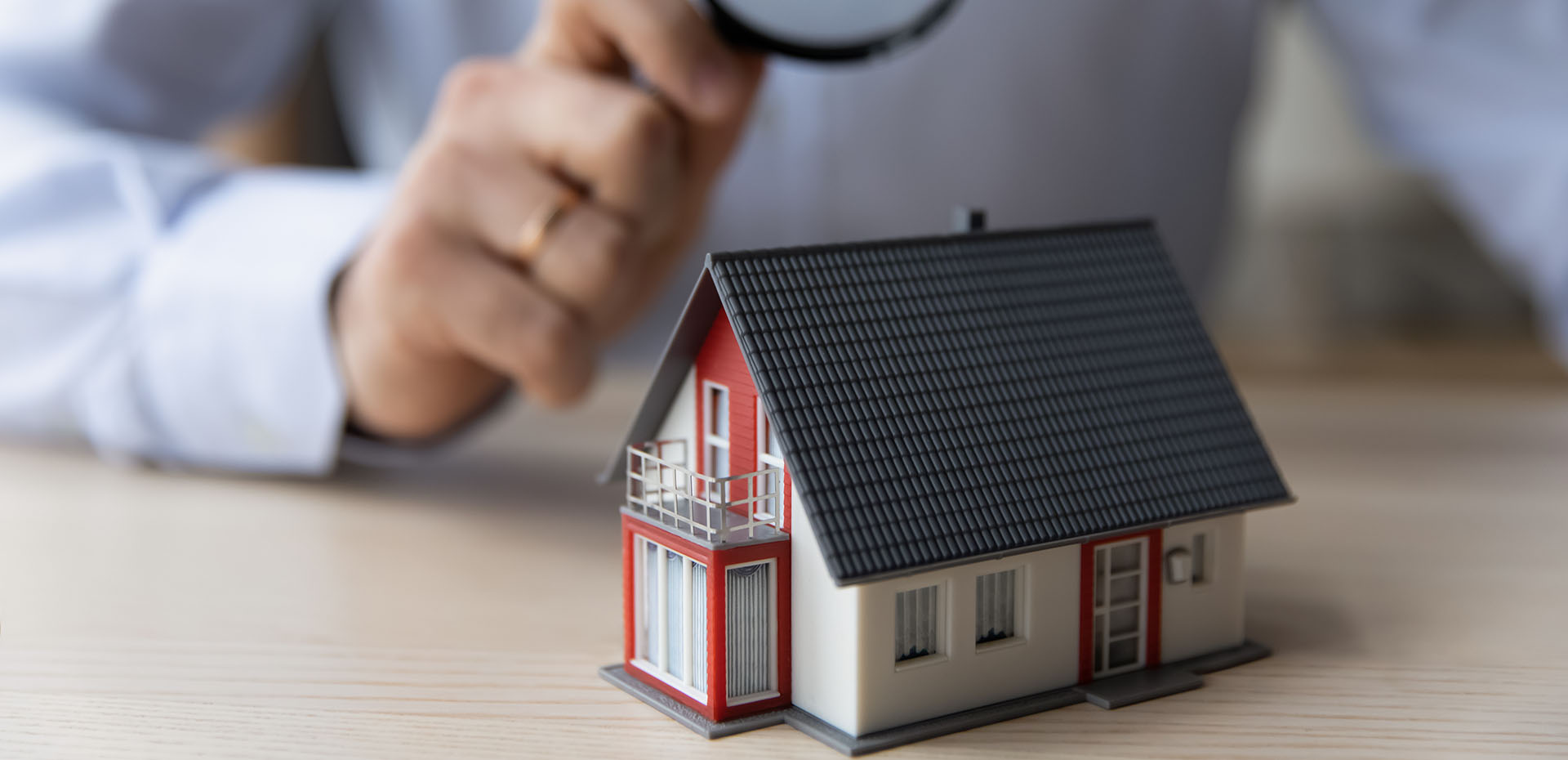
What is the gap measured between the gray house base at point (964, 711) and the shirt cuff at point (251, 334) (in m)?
0.93

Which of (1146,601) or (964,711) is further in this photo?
(1146,601)

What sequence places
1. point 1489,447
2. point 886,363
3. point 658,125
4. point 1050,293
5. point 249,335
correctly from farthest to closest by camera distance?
point 1489,447
point 249,335
point 658,125
point 1050,293
point 886,363

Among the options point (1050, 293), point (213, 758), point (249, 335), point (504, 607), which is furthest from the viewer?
point (249, 335)

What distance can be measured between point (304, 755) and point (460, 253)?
31.5 inches

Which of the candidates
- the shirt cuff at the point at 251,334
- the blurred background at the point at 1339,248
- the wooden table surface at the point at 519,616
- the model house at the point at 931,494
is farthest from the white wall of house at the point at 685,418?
the blurred background at the point at 1339,248

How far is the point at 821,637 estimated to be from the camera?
47.4 inches

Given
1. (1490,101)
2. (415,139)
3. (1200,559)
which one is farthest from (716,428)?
(1490,101)

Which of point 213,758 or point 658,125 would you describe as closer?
point 213,758

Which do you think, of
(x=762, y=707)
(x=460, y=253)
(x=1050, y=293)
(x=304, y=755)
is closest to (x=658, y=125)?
(x=460, y=253)

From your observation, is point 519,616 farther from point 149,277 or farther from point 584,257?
point 149,277

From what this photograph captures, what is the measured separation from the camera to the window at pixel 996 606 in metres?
1.26

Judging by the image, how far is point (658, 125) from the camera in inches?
65.7

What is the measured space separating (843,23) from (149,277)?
4.25 ft

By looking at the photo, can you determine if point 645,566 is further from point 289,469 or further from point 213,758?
point 289,469
